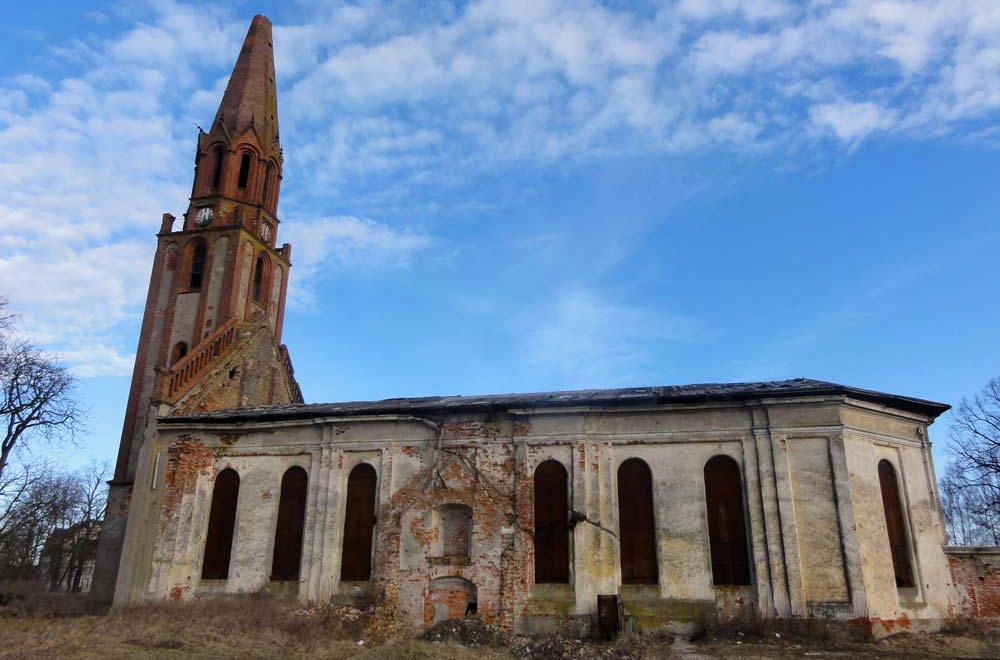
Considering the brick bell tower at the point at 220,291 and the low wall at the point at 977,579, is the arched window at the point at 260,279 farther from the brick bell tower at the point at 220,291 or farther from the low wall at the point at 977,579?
the low wall at the point at 977,579

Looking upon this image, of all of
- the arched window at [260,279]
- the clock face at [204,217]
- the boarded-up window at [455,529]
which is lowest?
the boarded-up window at [455,529]

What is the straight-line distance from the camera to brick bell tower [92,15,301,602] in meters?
22.2

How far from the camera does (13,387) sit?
25.9m

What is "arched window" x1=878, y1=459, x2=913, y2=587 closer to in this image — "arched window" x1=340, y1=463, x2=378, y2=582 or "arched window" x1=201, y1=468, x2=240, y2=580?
"arched window" x1=340, y1=463, x2=378, y2=582

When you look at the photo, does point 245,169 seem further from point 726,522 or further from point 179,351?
point 726,522

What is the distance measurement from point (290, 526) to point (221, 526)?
2.21m

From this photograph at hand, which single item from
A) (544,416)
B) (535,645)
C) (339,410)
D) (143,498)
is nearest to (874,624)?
(535,645)

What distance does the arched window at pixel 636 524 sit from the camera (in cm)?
1634

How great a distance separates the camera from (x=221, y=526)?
19.7 m

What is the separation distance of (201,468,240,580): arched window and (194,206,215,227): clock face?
35.8 feet

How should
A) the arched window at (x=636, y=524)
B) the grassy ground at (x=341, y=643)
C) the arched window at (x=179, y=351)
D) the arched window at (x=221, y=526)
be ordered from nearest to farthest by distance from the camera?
the grassy ground at (x=341, y=643) → the arched window at (x=636, y=524) → the arched window at (x=221, y=526) → the arched window at (x=179, y=351)

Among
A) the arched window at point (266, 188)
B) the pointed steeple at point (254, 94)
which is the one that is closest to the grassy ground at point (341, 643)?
the arched window at point (266, 188)

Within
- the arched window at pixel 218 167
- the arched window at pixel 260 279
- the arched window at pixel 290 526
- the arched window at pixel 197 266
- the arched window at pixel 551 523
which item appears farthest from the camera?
the arched window at pixel 218 167

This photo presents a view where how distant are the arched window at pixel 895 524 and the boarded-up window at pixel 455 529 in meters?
9.69
